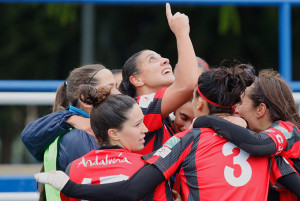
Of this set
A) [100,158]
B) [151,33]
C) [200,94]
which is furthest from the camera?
[151,33]

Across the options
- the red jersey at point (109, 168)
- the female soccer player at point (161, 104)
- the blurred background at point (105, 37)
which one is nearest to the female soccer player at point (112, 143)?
the red jersey at point (109, 168)

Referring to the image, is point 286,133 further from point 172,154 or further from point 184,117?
point 184,117

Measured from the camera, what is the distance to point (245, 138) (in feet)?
8.86

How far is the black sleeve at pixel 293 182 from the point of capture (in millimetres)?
2744

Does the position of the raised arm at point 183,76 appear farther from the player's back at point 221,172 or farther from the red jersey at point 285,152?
the red jersey at point 285,152

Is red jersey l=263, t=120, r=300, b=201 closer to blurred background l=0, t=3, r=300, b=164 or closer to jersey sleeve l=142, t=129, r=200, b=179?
jersey sleeve l=142, t=129, r=200, b=179

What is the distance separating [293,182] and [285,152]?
16 centimetres

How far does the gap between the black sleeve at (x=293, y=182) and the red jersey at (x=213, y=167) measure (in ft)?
0.29

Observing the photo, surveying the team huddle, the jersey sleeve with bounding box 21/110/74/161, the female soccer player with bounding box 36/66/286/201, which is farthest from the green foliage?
the female soccer player with bounding box 36/66/286/201

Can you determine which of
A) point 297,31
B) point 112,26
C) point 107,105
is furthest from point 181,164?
point 112,26

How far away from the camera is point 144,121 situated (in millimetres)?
3066

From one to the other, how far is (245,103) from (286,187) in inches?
21.0

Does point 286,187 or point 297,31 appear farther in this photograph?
point 297,31

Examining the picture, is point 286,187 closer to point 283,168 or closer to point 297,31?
point 283,168
